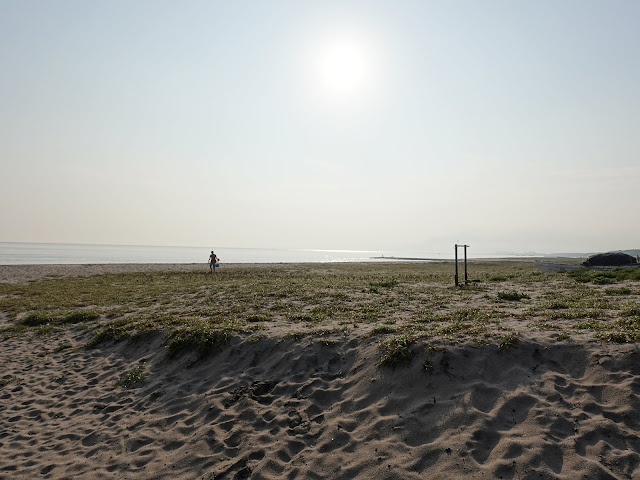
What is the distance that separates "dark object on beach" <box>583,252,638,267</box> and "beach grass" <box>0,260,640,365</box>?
10.4 m

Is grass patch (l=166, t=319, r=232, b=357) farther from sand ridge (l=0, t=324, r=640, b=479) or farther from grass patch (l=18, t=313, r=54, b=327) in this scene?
grass patch (l=18, t=313, r=54, b=327)

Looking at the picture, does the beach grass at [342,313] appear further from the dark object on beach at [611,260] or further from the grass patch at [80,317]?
the dark object on beach at [611,260]

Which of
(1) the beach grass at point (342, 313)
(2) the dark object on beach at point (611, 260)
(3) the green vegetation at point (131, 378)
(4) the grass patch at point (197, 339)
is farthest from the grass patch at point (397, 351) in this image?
(2) the dark object on beach at point (611, 260)

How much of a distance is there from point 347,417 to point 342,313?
705 centimetres

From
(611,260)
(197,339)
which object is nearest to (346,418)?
(197,339)

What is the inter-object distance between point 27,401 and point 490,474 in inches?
438

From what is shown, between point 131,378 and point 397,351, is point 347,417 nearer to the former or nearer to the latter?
point 397,351

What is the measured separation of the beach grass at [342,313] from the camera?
10.1 metres

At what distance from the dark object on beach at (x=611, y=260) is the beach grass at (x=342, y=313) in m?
10.4

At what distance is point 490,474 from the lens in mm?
5668

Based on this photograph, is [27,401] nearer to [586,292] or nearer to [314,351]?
[314,351]

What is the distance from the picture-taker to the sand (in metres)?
6.12

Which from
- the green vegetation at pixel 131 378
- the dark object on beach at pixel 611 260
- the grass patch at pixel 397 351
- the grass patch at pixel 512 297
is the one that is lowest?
the green vegetation at pixel 131 378

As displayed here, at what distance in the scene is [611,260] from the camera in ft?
106
